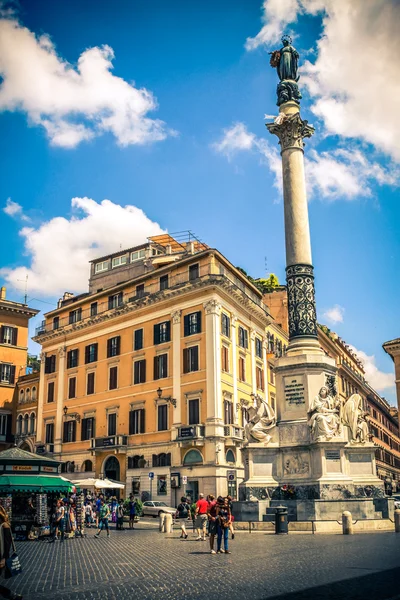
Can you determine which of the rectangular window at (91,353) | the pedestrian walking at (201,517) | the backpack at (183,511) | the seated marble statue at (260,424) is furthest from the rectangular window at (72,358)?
the pedestrian walking at (201,517)

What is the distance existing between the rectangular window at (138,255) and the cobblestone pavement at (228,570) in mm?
38161

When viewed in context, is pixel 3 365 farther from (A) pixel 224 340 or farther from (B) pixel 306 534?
(B) pixel 306 534

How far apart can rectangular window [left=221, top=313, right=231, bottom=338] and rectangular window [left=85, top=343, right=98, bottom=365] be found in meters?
12.3

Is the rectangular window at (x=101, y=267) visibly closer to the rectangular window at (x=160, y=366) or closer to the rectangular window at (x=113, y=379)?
the rectangular window at (x=113, y=379)

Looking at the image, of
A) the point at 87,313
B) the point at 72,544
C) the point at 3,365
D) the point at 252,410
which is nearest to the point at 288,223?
the point at 252,410

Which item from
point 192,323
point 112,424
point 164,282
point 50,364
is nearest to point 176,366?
point 192,323

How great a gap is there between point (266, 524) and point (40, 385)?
38324mm

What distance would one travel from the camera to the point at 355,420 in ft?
79.4

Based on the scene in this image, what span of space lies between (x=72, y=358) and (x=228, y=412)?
16735 millimetres

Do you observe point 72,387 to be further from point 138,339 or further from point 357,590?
point 357,590

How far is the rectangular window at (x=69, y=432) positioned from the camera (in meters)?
51.7

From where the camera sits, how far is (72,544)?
71.4 ft

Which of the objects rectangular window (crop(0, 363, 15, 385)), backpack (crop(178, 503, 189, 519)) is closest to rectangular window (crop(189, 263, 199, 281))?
backpack (crop(178, 503, 189, 519))

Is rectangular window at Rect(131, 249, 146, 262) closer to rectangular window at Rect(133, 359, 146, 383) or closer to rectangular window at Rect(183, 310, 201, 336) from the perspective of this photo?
rectangular window at Rect(133, 359, 146, 383)
